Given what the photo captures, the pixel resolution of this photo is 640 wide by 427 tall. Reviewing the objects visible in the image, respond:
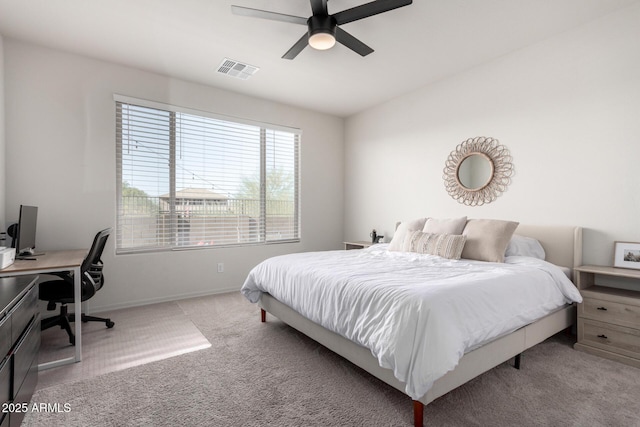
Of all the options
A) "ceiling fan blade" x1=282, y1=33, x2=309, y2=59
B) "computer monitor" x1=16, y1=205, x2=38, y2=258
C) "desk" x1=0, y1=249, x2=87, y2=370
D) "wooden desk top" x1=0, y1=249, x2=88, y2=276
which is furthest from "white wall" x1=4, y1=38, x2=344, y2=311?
"ceiling fan blade" x1=282, y1=33, x2=309, y2=59

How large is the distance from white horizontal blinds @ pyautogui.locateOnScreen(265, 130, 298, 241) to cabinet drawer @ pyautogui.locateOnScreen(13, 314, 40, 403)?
3.03 meters

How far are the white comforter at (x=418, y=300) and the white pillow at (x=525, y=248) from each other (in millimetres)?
220

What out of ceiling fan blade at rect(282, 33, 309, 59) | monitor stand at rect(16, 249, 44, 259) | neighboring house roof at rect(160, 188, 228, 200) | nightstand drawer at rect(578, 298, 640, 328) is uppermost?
ceiling fan blade at rect(282, 33, 309, 59)

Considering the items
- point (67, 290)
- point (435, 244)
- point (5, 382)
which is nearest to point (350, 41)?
point (435, 244)

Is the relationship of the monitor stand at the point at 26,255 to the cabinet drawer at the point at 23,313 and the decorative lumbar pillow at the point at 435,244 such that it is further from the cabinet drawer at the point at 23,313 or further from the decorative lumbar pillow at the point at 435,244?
the decorative lumbar pillow at the point at 435,244

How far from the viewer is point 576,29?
286cm

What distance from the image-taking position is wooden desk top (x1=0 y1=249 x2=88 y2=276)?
2.20 meters

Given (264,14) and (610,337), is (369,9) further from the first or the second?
(610,337)

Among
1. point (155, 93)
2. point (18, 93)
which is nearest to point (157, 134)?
point (155, 93)

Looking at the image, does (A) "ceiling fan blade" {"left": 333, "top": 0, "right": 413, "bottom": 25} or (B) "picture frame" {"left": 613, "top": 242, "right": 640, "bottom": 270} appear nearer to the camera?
(A) "ceiling fan blade" {"left": 333, "top": 0, "right": 413, "bottom": 25}

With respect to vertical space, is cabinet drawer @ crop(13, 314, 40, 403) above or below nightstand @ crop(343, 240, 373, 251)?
below


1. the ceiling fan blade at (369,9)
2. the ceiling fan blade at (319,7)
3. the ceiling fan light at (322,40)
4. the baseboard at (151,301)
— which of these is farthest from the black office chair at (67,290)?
the ceiling fan blade at (369,9)

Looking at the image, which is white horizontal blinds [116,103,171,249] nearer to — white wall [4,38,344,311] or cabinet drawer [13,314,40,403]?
white wall [4,38,344,311]

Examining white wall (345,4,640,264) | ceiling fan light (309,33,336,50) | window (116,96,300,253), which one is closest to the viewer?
ceiling fan light (309,33,336,50)
